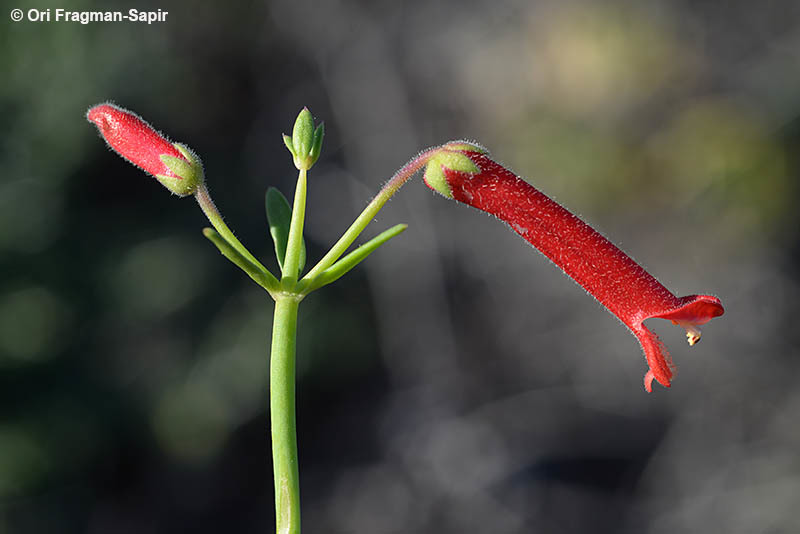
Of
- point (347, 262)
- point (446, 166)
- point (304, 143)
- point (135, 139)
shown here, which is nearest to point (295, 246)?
point (347, 262)

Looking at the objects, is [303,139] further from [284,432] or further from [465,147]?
[284,432]

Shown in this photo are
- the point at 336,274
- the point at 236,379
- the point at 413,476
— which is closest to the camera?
the point at 336,274

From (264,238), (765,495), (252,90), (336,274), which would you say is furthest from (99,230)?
(765,495)

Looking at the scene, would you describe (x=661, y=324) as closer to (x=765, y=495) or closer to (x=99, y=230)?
(x=765, y=495)

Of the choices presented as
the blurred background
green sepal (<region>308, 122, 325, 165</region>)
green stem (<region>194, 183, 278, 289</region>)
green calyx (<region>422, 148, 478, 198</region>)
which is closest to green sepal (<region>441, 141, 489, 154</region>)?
green calyx (<region>422, 148, 478, 198</region>)

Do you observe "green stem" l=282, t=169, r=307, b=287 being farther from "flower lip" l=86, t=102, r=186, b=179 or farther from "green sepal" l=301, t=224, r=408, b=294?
"flower lip" l=86, t=102, r=186, b=179

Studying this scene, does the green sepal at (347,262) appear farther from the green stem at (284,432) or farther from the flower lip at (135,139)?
the flower lip at (135,139)
